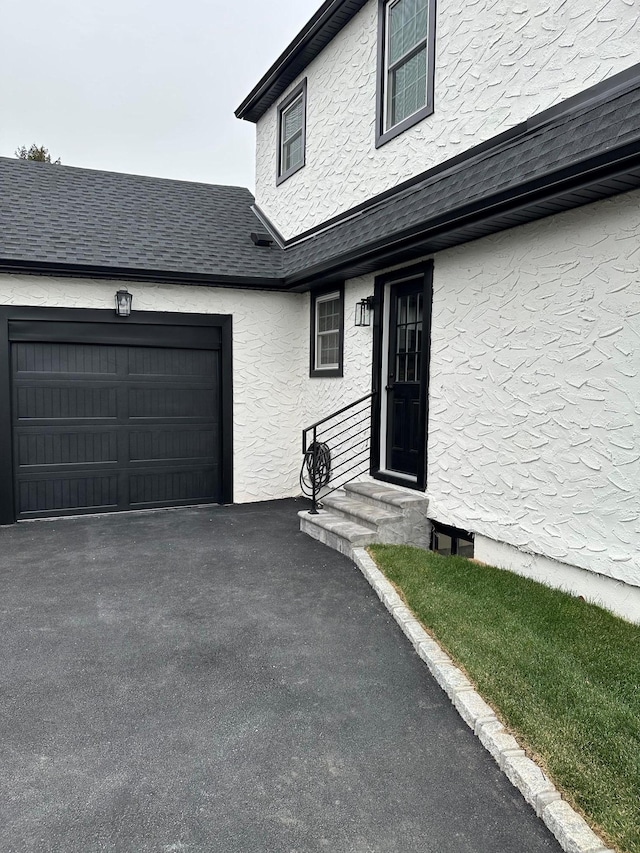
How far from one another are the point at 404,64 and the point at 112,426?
5.30 meters

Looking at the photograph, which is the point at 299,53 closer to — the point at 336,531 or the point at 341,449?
the point at 341,449

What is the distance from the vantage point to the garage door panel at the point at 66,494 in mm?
6977

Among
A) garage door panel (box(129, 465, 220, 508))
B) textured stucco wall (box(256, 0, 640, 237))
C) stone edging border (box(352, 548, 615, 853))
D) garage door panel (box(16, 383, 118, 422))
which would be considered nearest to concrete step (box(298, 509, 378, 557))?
stone edging border (box(352, 548, 615, 853))

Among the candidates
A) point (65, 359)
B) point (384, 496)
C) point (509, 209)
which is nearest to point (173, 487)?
point (65, 359)

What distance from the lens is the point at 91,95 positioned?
28.6 metres

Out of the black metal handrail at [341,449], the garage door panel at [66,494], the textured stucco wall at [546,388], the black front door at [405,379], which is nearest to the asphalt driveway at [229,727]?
the textured stucco wall at [546,388]

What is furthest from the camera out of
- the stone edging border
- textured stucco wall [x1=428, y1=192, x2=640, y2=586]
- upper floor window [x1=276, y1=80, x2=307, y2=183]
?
upper floor window [x1=276, y1=80, x2=307, y2=183]

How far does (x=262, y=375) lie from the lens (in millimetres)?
8039

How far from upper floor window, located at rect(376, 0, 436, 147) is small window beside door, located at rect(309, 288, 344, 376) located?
80.0 inches

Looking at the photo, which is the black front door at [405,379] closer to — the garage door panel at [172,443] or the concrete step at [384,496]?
the concrete step at [384,496]

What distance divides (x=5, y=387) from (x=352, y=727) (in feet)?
18.9

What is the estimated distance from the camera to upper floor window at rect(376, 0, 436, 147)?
18.7 ft

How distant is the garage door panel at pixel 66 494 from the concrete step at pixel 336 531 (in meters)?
2.55

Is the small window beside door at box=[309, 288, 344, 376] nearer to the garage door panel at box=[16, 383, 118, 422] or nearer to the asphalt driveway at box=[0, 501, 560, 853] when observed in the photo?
the garage door panel at box=[16, 383, 118, 422]
